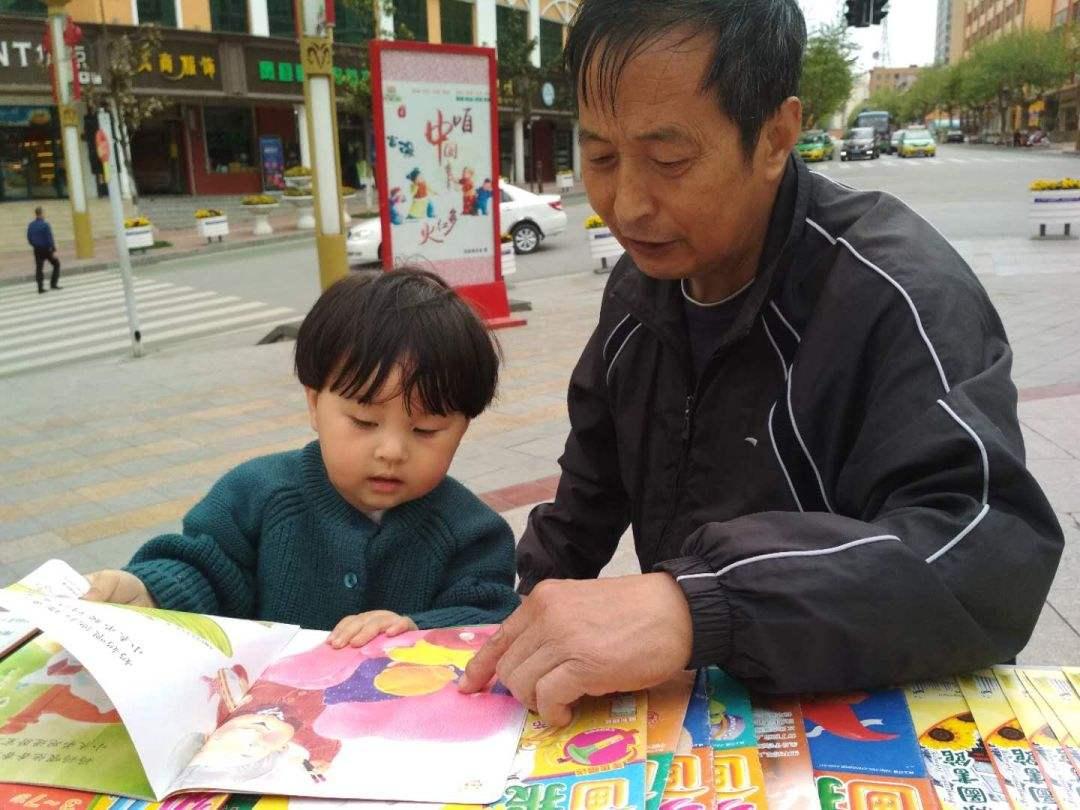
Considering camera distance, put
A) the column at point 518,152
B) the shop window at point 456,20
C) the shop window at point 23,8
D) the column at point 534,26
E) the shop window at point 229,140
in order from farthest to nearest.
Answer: the column at point 534,26 → the column at point 518,152 → the shop window at point 456,20 → the shop window at point 229,140 → the shop window at point 23,8

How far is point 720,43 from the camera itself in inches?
46.4

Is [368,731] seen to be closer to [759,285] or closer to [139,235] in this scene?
[759,285]

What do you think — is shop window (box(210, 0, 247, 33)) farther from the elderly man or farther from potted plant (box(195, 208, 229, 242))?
the elderly man

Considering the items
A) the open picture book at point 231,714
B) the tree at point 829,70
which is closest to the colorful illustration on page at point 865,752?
the open picture book at point 231,714

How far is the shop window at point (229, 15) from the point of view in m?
24.0

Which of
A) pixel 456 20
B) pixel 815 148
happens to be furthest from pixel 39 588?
pixel 815 148

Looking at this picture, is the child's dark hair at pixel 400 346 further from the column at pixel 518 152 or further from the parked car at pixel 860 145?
the parked car at pixel 860 145

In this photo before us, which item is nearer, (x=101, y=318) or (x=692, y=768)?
(x=692, y=768)

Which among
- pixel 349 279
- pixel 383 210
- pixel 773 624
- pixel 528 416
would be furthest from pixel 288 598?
pixel 383 210

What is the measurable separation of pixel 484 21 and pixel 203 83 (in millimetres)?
10871

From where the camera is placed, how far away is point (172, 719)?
918mm

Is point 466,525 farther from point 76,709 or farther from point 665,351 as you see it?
point 76,709

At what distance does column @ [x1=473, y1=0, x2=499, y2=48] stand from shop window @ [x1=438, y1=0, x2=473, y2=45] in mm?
229

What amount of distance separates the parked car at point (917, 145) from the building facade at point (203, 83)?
729 inches
